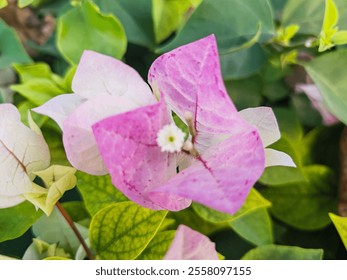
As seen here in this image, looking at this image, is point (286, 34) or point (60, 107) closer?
point (60, 107)

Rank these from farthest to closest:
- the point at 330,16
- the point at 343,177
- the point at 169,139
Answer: the point at 343,177
the point at 330,16
the point at 169,139

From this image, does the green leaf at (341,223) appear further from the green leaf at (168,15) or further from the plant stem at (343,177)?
the green leaf at (168,15)

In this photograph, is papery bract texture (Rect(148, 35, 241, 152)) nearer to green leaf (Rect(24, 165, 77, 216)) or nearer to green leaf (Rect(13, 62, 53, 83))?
green leaf (Rect(24, 165, 77, 216))

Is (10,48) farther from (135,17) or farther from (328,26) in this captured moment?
(328,26)

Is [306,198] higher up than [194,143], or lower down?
lower down

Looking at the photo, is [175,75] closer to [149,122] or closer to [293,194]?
[149,122]

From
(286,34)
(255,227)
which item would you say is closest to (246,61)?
(286,34)

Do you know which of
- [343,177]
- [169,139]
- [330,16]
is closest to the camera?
[169,139]
